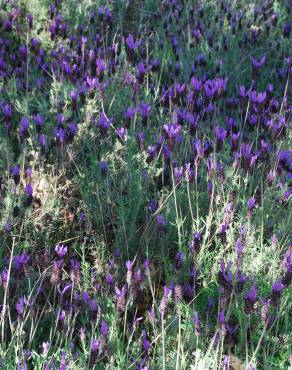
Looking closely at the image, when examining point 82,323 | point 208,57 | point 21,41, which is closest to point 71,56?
point 21,41

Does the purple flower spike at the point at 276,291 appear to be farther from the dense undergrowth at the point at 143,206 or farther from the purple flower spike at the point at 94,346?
the purple flower spike at the point at 94,346

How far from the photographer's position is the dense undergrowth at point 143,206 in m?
2.12

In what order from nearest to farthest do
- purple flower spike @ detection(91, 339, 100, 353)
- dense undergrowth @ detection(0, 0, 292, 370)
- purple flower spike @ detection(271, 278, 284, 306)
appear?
purple flower spike @ detection(91, 339, 100, 353) < purple flower spike @ detection(271, 278, 284, 306) < dense undergrowth @ detection(0, 0, 292, 370)

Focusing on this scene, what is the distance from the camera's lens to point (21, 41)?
4.24m

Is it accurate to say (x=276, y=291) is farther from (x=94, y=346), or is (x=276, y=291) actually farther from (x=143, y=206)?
(x=143, y=206)

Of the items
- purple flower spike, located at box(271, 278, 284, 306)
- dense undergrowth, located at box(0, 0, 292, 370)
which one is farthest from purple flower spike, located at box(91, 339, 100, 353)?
purple flower spike, located at box(271, 278, 284, 306)

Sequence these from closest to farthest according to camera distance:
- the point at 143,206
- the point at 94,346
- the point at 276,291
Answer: the point at 94,346, the point at 276,291, the point at 143,206

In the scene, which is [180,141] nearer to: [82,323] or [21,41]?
[82,323]

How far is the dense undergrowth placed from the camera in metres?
2.12

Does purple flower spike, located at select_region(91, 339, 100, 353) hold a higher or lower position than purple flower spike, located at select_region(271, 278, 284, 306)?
lower

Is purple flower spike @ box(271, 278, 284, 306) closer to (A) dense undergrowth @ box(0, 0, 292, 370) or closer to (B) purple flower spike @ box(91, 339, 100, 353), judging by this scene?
(A) dense undergrowth @ box(0, 0, 292, 370)

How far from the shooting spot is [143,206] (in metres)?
2.90

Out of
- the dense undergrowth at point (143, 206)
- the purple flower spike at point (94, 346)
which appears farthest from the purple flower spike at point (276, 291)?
the purple flower spike at point (94, 346)

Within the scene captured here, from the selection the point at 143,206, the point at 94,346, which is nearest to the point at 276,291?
the point at 94,346
